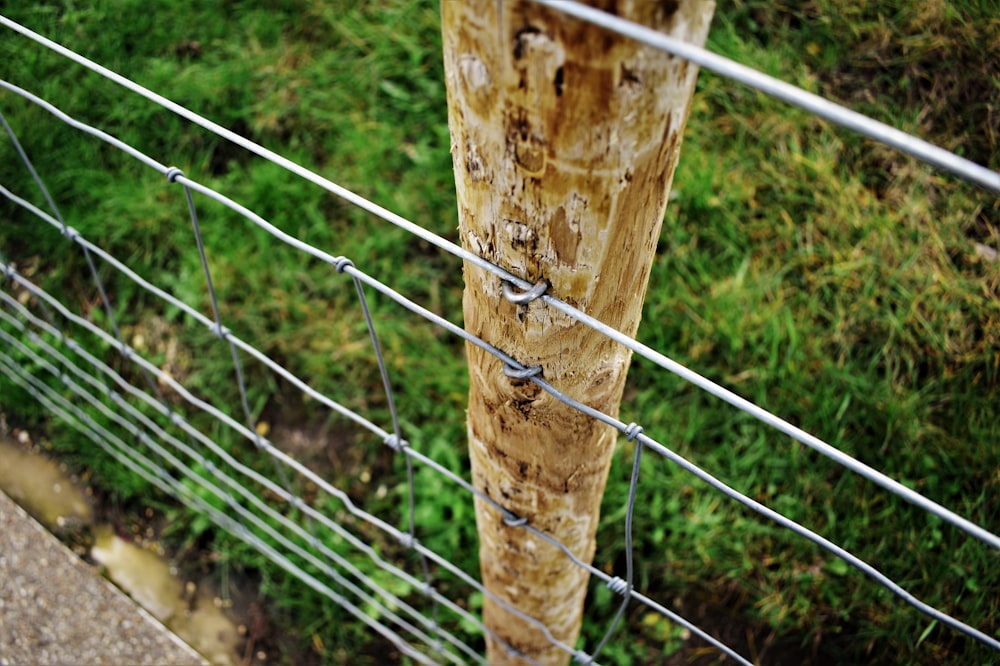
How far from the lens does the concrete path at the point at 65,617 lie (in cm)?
194

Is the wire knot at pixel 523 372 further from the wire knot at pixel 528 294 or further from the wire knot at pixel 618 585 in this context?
the wire knot at pixel 618 585

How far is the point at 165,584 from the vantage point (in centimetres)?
212

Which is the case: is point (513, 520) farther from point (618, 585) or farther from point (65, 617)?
point (65, 617)

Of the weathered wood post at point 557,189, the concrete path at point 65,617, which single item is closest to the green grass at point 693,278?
the concrete path at point 65,617

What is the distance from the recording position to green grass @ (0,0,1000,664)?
197cm

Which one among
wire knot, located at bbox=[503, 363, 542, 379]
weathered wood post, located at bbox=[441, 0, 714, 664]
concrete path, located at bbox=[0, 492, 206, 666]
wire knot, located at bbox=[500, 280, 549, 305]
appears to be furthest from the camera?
concrete path, located at bbox=[0, 492, 206, 666]

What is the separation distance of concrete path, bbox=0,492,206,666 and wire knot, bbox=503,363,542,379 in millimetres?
1552

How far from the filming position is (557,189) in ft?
2.25

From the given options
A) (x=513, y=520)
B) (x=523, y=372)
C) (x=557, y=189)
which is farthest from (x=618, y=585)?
(x=557, y=189)

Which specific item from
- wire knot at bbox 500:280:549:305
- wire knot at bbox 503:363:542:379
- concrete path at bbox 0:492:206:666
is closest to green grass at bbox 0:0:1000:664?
concrete path at bbox 0:492:206:666

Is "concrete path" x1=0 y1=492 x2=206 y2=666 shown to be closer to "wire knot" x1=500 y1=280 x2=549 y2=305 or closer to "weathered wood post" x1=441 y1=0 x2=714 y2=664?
"weathered wood post" x1=441 y1=0 x2=714 y2=664

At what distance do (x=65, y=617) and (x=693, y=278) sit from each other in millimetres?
1981

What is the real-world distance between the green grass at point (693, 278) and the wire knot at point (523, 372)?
1.23 metres

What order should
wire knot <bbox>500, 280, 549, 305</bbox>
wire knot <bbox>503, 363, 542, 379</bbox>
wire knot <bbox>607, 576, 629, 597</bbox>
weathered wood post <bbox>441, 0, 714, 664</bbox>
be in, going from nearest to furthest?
weathered wood post <bbox>441, 0, 714, 664</bbox>
wire knot <bbox>500, 280, 549, 305</bbox>
wire knot <bbox>503, 363, 542, 379</bbox>
wire knot <bbox>607, 576, 629, 597</bbox>
